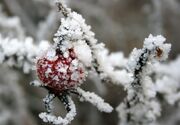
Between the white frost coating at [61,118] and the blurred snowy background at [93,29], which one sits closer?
the white frost coating at [61,118]

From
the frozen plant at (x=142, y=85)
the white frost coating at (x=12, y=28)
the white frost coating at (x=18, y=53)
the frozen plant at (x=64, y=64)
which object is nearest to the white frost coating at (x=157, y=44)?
the frozen plant at (x=142, y=85)

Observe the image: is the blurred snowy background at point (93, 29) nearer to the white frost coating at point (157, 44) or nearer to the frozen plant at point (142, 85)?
the frozen plant at point (142, 85)

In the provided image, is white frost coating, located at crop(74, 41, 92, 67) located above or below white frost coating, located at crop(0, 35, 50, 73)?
below

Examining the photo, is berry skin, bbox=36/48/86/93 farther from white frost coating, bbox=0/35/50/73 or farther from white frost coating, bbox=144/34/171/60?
white frost coating, bbox=0/35/50/73

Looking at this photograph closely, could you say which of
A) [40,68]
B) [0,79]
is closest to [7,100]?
[0,79]

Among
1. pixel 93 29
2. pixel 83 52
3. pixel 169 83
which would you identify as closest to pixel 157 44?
pixel 83 52

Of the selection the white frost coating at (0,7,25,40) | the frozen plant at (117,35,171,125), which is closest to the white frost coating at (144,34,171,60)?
the frozen plant at (117,35,171,125)

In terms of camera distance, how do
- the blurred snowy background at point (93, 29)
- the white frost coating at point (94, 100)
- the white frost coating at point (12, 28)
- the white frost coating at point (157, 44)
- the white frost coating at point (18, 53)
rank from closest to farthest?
the white frost coating at point (157, 44)
the white frost coating at point (94, 100)
the white frost coating at point (18, 53)
the white frost coating at point (12, 28)
the blurred snowy background at point (93, 29)
